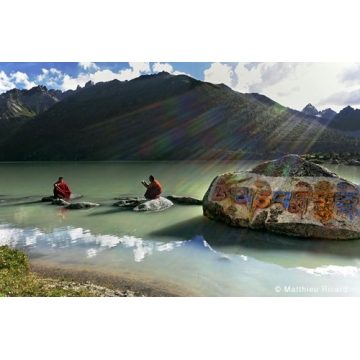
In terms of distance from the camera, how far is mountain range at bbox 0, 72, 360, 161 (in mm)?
77925

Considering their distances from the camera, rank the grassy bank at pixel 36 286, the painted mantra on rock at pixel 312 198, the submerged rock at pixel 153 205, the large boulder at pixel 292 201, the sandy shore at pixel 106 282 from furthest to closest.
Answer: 1. the submerged rock at pixel 153 205
2. the painted mantra on rock at pixel 312 198
3. the large boulder at pixel 292 201
4. the sandy shore at pixel 106 282
5. the grassy bank at pixel 36 286

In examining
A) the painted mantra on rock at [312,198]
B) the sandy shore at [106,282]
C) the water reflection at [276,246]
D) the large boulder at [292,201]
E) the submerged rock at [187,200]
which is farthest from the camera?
the submerged rock at [187,200]

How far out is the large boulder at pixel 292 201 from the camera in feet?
31.7

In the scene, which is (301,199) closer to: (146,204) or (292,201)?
(292,201)

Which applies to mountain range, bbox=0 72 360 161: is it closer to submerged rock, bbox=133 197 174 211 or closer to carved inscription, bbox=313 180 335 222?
submerged rock, bbox=133 197 174 211

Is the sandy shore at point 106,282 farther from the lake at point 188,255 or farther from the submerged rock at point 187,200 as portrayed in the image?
the submerged rock at point 187,200

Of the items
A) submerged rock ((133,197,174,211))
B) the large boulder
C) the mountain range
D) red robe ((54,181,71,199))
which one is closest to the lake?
the large boulder

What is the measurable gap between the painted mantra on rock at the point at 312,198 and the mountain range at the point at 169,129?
60.1 m

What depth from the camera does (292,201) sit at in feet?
33.3

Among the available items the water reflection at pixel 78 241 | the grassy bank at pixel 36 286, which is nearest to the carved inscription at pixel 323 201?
the water reflection at pixel 78 241

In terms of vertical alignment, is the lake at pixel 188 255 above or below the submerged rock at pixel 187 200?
below

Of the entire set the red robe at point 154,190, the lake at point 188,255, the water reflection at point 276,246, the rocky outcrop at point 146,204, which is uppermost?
the red robe at point 154,190

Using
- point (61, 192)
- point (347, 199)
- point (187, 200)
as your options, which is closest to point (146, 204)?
point (187, 200)

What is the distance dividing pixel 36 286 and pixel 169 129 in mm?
83250
